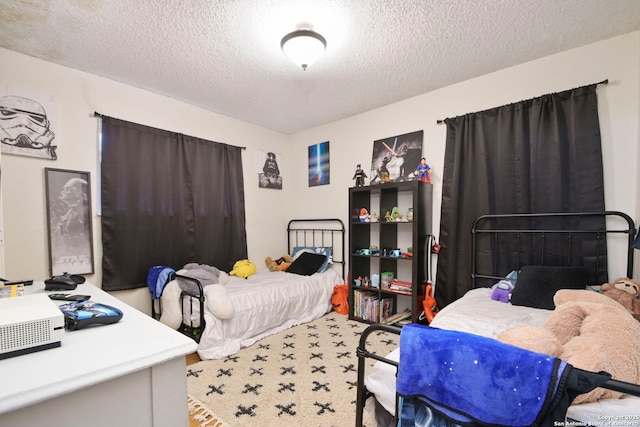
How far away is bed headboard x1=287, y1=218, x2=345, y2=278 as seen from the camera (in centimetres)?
359

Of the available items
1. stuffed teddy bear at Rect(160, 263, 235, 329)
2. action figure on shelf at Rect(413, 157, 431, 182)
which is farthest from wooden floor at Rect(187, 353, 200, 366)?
action figure on shelf at Rect(413, 157, 431, 182)

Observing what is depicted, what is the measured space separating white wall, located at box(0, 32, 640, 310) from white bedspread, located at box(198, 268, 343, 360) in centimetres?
82

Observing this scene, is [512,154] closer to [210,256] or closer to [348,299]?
[348,299]

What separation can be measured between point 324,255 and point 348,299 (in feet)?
1.98

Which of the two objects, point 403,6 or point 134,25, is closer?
point 403,6

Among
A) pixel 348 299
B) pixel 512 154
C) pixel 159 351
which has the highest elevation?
pixel 512 154

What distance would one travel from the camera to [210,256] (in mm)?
3182

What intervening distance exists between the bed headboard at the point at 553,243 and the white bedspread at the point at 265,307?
158 centimetres

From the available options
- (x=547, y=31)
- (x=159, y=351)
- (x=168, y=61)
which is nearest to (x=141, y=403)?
(x=159, y=351)

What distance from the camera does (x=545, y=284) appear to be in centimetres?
194

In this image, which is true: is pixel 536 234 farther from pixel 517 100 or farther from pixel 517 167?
pixel 517 100

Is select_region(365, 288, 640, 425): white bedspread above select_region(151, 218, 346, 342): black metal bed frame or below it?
below

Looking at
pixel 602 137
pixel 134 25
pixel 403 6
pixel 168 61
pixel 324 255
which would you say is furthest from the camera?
pixel 324 255

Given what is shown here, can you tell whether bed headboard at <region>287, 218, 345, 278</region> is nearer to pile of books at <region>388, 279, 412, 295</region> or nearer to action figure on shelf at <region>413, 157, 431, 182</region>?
pile of books at <region>388, 279, 412, 295</region>
